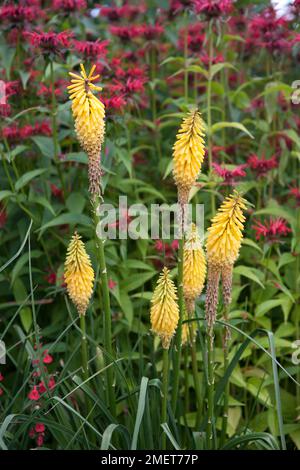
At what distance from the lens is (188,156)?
2412mm

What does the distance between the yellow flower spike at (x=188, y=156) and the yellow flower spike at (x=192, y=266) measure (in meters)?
0.25

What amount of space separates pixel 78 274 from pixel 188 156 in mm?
604

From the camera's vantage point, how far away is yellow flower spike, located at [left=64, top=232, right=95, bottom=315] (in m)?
2.59

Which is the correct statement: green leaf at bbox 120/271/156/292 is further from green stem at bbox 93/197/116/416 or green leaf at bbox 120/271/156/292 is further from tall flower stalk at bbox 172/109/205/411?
tall flower stalk at bbox 172/109/205/411

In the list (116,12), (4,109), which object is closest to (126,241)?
(4,109)

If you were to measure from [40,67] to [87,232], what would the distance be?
1378 mm

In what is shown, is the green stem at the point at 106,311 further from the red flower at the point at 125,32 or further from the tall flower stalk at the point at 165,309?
the red flower at the point at 125,32

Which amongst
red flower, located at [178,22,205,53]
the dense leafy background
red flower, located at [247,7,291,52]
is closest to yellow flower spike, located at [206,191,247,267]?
the dense leafy background

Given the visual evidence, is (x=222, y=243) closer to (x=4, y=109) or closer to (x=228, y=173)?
(x=228, y=173)

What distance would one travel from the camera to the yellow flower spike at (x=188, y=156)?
7.92 feet

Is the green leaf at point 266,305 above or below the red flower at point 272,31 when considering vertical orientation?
below

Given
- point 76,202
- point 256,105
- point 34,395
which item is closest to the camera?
point 34,395

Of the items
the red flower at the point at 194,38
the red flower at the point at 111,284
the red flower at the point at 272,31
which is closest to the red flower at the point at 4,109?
the red flower at the point at 111,284
